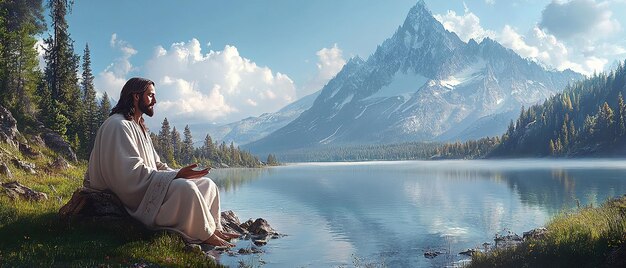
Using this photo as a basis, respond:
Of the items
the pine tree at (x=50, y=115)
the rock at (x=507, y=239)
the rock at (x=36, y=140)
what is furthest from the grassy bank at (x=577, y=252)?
the pine tree at (x=50, y=115)

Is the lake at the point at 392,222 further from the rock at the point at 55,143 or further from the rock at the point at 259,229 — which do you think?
the rock at the point at 55,143

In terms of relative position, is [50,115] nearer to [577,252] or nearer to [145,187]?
[145,187]

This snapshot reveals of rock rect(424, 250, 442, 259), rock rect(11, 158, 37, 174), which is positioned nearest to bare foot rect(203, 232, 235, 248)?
rock rect(424, 250, 442, 259)

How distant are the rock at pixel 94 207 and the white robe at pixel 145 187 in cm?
24

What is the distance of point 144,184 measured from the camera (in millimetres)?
9531

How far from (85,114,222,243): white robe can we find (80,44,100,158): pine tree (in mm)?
47083

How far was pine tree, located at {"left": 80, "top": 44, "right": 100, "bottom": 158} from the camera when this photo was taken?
67125mm

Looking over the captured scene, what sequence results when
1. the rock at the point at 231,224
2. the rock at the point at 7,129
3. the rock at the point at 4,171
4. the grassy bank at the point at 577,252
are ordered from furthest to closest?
1. the rock at the point at 7,129
2. the rock at the point at 231,224
3. the rock at the point at 4,171
4. the grassy bank at the point at 577,252

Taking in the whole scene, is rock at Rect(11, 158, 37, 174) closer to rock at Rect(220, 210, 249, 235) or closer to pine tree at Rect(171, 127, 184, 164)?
rock at Rect(220, 210, 249, 235)

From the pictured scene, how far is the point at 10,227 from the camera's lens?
1009cm

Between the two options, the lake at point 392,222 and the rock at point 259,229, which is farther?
the rock at point 259,229

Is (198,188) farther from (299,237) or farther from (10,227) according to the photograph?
(299,237)

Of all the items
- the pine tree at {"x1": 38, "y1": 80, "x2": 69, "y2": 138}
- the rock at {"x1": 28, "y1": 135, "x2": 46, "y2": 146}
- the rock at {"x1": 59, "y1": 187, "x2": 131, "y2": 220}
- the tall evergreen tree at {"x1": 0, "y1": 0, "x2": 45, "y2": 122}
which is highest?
the tall evergreen tree at {"x1": 0, "y1": 0, "x2": 45, "y2": 122}

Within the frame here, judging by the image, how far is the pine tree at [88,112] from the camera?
6712cm
